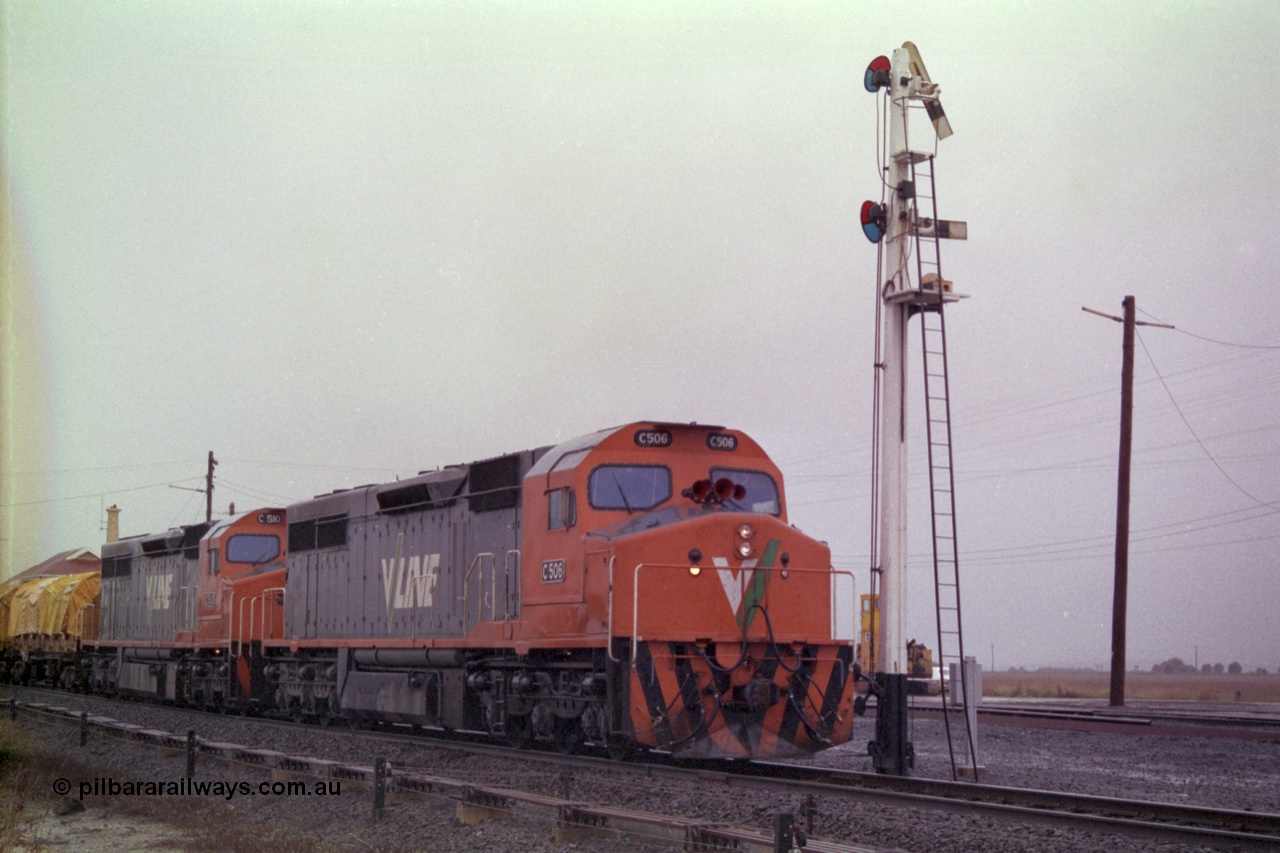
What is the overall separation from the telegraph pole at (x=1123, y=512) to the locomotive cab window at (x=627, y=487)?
17.5 m

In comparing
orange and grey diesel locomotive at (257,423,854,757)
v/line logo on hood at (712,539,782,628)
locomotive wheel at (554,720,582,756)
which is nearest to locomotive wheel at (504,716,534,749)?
orange and grey diesel locomotive at (257,423,854,757)

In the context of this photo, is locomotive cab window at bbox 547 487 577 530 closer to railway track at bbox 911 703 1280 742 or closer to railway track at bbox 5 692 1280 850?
railway track at bbox 5 692 1280 850

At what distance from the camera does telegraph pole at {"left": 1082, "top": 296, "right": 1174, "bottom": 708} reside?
28172mm

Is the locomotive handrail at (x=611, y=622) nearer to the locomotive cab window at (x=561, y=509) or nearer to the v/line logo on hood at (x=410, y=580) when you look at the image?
the locomotive cab window at (x=561, y=509)

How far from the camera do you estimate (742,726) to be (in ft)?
42.6

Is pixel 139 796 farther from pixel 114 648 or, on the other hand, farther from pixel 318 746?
pixel 114 648

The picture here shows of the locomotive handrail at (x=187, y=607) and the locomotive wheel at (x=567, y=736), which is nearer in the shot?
the locomotive wheel at (x=567, y=736)

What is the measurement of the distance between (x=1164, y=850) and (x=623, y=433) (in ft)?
23.1

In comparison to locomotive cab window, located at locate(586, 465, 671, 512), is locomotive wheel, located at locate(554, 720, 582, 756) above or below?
below

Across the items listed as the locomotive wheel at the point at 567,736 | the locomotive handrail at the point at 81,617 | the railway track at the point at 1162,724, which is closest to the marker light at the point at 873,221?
the locomotive wheel at the point at 567,736

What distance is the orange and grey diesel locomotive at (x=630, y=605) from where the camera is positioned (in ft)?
41.9

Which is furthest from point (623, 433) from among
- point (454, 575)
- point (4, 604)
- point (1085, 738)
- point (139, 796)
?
point (4, 604)
